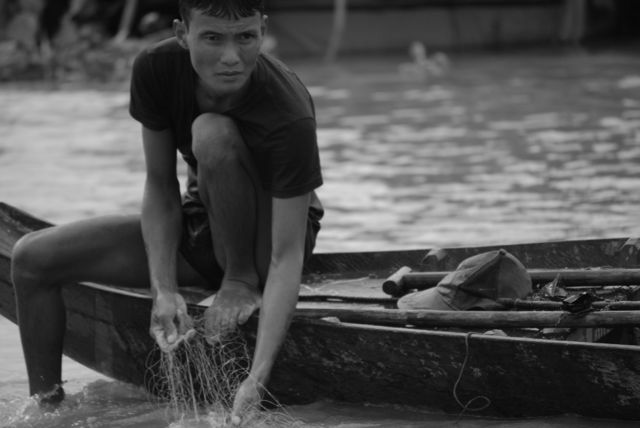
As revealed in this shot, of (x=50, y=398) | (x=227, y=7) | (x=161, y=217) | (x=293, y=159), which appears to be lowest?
(x=50, y=398)

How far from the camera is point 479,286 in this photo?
12.5ft

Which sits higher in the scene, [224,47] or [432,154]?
[224,47]

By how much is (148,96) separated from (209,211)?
0.39 meters

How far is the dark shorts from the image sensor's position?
3911mm

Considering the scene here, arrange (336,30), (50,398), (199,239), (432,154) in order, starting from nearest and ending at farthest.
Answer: (199,239), (50,398), (432,154), (336,30)

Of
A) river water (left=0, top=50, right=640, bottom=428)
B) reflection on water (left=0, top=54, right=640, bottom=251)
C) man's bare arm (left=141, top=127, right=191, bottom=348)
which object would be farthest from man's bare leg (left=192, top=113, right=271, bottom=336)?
reflection on water (left=0, top=54, right=640, bottom=251)

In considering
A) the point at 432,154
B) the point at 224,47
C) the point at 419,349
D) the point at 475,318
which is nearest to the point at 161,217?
the point at 224,47

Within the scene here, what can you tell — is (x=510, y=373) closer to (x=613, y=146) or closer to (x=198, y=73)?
(x=198, y=73)

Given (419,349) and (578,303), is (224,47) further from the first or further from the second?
(578,303)

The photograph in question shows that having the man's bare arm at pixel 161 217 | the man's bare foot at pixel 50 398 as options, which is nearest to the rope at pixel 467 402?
the man's bare arm at pixel 161 217

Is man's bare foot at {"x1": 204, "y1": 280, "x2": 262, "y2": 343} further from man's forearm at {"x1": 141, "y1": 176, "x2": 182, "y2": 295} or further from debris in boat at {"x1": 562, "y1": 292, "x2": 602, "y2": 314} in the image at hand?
debris in boat at {"x1": 562, "y1": 292, "x2": 602, "y2": 314}

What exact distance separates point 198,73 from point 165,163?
0.37 m

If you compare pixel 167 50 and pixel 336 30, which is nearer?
pixel 167 50

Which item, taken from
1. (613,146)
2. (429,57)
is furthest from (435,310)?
(429,57)
